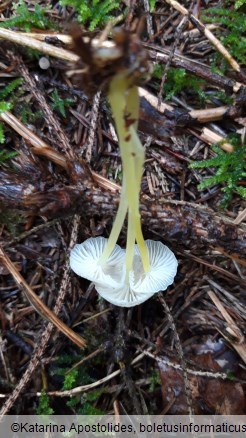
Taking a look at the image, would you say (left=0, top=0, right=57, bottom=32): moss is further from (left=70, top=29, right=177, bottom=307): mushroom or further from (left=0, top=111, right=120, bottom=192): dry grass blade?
(left=70, top=29, right=177, bottom=307): mushroom

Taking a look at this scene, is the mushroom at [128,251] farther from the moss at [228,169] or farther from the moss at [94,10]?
the moss at [94,10]

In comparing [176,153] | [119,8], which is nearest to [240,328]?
[176,153]

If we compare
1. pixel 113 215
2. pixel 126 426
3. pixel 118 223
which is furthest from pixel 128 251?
pixel 126 426

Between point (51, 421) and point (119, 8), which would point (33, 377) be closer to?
point (51, 421)

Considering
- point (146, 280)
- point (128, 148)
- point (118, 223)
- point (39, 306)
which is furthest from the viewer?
point (39, 306)

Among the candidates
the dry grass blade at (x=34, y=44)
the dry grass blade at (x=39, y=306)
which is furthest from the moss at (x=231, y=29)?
the dry grass blade at (x=39, y=306)

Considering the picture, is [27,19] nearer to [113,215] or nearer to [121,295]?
[113,215]

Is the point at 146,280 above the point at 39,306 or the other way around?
above

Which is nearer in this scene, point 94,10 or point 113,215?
point 113,215
